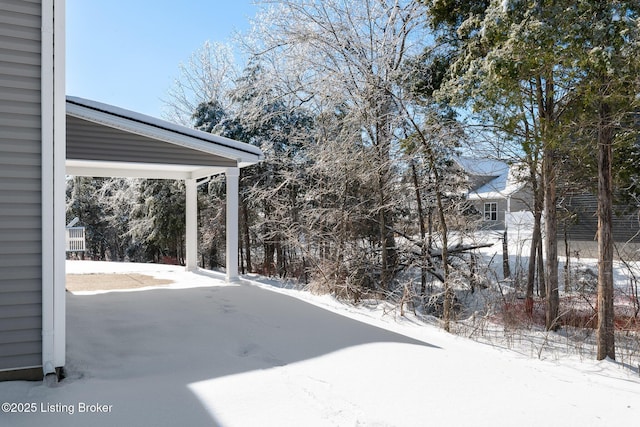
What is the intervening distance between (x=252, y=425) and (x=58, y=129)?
94.8 inches

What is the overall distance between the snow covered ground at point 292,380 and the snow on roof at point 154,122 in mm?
2884

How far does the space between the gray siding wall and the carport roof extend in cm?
331

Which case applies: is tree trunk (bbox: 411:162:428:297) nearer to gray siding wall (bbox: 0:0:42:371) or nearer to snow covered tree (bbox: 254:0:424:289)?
snow covered tree (bbox: 254:0:424:289)

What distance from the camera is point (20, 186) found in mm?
2963

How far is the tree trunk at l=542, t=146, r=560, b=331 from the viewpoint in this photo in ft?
22.4

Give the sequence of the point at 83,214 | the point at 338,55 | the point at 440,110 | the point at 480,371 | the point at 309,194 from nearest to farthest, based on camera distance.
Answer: the point at 480,371, the point at 440,110, the point at 338,55, the point at 309,194, the point at 83,214

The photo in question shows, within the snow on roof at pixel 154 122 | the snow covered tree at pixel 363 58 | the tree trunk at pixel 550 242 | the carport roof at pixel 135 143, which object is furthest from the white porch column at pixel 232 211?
the tree trunk at pixel 550 242

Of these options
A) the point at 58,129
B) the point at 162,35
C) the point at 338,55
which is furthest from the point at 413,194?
the point at 162,35

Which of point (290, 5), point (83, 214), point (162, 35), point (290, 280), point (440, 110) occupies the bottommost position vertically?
point (290, 280)

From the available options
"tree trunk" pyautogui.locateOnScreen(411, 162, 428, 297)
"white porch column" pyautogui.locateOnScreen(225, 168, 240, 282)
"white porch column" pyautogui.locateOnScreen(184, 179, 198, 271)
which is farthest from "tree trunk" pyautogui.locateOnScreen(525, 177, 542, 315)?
"white porch column" pyautogui.locateOnScreen(184, 179, 198, 271)

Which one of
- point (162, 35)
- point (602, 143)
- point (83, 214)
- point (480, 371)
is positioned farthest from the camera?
point (83, 214)

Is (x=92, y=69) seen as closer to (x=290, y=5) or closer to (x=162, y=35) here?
(x=162, y=35)

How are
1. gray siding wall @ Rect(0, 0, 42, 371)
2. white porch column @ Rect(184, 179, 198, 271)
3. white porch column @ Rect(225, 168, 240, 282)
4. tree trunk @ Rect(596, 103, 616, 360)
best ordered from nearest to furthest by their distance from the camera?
gray siding wall @ Rect(0, 0, 42, 371)
tree trunk @ Rect(596, 103, 616, 360)
white porch column @ Rect(225, 168, 240, 282)
white porch column @ Rect(184, 179, 198, 271)

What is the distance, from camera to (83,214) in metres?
19.4
